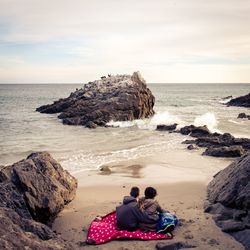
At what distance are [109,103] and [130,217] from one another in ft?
100

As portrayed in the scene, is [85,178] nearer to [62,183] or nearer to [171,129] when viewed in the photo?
[62,183]

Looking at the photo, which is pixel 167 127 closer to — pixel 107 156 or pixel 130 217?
pixel 107 156

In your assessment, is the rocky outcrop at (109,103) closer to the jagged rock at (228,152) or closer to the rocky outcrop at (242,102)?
the jagged rock at (228,152)

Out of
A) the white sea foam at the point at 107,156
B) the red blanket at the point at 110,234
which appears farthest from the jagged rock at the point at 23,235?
the white sea foam at the point at 107,156

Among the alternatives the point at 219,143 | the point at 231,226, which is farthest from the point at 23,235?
the point at 219,143

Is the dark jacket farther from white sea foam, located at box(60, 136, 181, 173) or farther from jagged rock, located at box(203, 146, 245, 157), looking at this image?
jagged rock, located at box(203, 146, 245, 157)

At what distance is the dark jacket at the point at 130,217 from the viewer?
8.91 meters

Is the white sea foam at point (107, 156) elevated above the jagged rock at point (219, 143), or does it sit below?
below

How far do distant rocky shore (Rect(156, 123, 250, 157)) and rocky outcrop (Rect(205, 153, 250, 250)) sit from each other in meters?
7.62

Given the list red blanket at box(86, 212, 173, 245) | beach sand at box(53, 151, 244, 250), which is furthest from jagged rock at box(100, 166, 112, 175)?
red blanket at box(86, 212, 173, 245)

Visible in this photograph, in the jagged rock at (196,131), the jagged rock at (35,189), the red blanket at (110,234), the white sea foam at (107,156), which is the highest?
the jagged rock at (35,189)

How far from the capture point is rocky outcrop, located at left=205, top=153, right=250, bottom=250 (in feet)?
27.9

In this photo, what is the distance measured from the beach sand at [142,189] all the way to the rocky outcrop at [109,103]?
1812cm

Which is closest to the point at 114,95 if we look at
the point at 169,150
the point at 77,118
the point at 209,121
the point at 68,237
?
the point at 77,118
